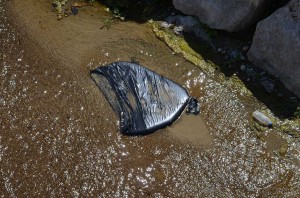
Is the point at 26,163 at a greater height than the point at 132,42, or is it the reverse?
the point at 132,42

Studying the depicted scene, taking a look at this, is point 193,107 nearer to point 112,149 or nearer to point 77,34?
point 112,149

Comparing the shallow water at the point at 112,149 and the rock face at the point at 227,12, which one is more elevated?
the rock face at the point at 227,12

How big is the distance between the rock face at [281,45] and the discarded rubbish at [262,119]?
60 cm

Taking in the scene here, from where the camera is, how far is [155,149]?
5.66m

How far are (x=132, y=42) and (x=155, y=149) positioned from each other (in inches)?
73.4

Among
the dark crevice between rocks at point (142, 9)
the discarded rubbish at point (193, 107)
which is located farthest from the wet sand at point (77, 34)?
the discarded rubbish at point (193, 107)

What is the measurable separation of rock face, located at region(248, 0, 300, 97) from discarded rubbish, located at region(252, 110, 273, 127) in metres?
0.60

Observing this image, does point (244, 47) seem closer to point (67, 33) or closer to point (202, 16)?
point (202, 16)

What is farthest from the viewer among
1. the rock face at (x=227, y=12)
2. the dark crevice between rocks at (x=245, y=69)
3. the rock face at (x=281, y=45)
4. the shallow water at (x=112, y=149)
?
the rock face at (x=227, y=12)

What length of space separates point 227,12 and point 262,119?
1.61m

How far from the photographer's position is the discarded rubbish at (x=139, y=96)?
231 inches

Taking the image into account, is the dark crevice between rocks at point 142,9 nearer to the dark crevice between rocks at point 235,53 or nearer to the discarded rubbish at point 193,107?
the dark crevice between rocks at point 235,53

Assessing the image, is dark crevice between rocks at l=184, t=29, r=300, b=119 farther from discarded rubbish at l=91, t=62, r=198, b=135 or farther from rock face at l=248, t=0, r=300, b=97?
discarded rubbish at l=91, t=62, r=198, b=135

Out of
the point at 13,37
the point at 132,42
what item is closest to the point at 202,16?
the point at 132,42
